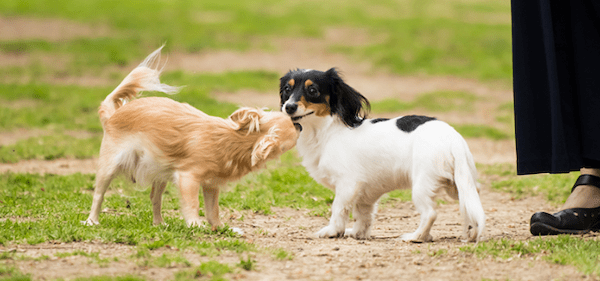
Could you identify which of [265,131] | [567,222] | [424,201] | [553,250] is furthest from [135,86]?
[567,222]

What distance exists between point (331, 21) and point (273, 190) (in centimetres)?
2000

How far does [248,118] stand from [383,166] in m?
1.06

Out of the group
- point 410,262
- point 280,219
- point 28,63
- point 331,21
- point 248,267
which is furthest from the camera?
point 331,21

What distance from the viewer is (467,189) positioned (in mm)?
4363

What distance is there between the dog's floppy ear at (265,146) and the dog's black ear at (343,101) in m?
0.56

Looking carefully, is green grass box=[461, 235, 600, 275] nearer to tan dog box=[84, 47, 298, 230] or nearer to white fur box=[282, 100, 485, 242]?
white fur box=[282, 100, 485, 242]

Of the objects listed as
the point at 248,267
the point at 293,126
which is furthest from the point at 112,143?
the point at 248,267

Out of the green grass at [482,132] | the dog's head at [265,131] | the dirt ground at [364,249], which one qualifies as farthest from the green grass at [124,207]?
the green grass at [482,132]

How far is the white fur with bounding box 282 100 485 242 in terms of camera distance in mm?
4414

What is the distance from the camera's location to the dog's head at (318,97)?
473cm

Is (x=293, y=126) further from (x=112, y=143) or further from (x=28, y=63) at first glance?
(x=28, y=63)

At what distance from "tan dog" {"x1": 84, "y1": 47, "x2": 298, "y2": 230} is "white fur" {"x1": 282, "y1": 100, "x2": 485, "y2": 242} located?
291mm

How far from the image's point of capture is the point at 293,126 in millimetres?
4719

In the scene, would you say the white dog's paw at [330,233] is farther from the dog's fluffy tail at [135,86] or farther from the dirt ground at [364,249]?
the dog's fluffy tail at [135,86]
